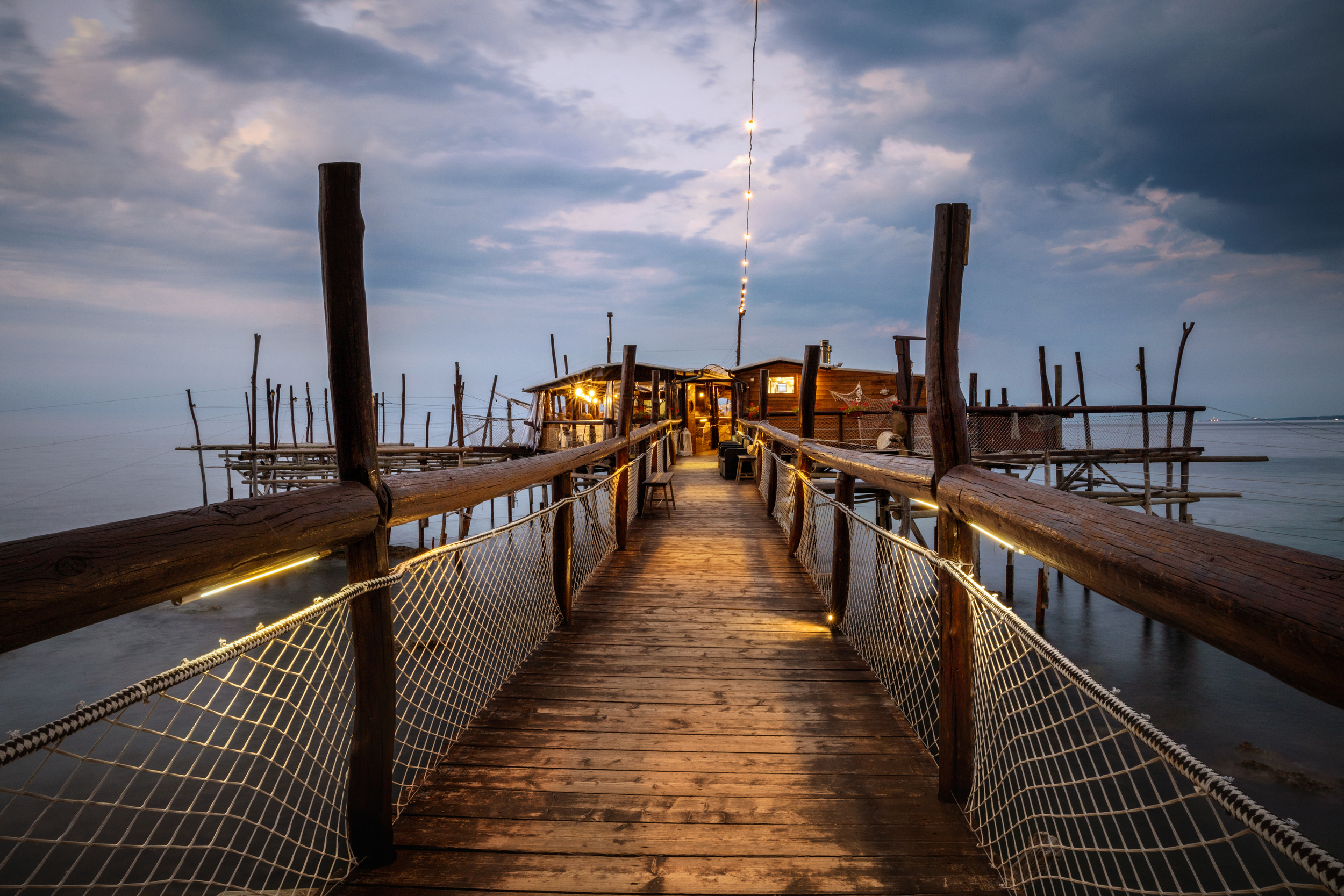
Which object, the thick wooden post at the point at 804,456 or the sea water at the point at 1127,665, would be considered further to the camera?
the sea water at the point at 1127,665

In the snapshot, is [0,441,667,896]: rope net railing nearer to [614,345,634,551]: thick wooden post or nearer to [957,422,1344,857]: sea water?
[614,345,634,551]: thick wooden post

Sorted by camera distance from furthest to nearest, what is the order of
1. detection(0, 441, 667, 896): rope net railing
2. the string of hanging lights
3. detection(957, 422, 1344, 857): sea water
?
the string of hanging lights < detection(957, 422, 1344, 857): sea water < detection(0, 441, 667, 896): rope net railing

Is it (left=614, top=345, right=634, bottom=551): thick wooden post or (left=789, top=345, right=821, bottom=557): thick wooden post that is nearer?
(left=789, top=345, right=821, bottom=557): thick wooden post

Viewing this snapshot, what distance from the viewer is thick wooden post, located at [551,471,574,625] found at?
389 cm

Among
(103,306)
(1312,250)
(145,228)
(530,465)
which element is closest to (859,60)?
(1312,250)

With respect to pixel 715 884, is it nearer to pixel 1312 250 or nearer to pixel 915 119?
pixel 915 119

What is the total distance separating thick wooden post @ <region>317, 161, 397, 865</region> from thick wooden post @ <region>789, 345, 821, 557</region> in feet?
13.3

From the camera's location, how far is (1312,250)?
122 m

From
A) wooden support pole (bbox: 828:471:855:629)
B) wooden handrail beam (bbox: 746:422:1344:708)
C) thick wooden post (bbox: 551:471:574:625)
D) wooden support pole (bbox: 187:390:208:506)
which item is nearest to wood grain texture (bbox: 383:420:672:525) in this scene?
thick wooden post (bbox: 551:471:574:625)

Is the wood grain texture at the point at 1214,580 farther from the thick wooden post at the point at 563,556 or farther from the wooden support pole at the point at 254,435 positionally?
the wooden support pole at the point at 254,435

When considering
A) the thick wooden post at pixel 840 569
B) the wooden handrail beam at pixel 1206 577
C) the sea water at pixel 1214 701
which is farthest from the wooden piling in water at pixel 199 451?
the sea water at pixel 1214 701

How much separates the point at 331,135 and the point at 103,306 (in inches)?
2846

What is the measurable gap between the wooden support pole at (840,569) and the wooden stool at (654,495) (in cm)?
418

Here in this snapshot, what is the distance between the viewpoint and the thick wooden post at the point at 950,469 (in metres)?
2.12
